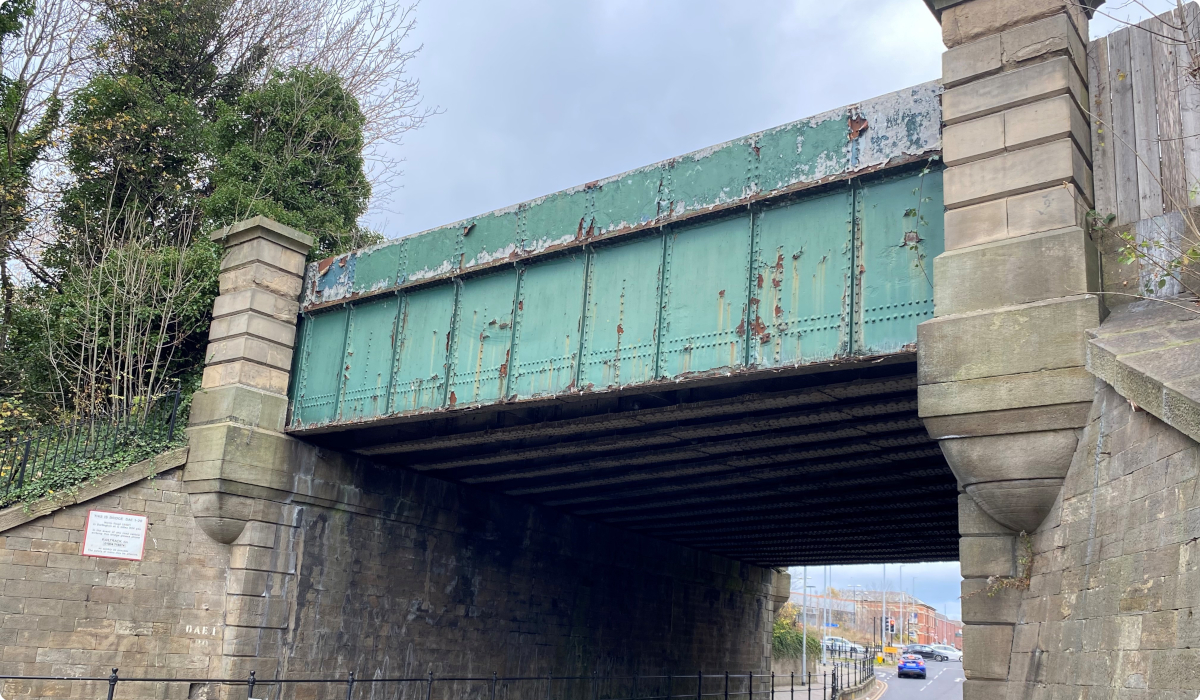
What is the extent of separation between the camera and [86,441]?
14.5 m

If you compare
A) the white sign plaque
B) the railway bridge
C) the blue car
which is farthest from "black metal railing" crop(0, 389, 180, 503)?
the blue car

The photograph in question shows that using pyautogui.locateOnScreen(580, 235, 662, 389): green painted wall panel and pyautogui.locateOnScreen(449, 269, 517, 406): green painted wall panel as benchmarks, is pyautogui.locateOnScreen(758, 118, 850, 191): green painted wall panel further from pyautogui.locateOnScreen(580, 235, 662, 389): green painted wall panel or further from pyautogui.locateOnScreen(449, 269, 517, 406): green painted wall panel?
pyautogui.locateOnScreen(449, 269, 517, 406): green painted wall panel

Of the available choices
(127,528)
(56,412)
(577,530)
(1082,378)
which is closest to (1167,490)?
(1082,378)

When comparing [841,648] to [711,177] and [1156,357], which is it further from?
[1156,357]

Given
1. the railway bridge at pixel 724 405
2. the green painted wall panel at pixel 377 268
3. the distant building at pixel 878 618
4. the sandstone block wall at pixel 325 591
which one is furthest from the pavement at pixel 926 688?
the distant building at pixel 878 618

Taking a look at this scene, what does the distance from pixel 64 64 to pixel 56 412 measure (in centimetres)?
1132

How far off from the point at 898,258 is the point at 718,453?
18.2ft

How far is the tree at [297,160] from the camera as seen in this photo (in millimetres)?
20330

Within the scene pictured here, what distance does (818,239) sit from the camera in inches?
394

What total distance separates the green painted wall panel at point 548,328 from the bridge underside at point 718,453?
0.34m

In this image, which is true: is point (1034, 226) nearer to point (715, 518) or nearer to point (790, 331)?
point (790, 331)

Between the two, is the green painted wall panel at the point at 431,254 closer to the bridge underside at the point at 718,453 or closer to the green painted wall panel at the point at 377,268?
the green painted wall panel at the point at 377,268

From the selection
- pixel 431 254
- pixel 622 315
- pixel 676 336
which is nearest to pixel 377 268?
pixel 431 254

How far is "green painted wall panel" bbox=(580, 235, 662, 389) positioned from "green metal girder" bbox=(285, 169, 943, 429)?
0.06 ft
